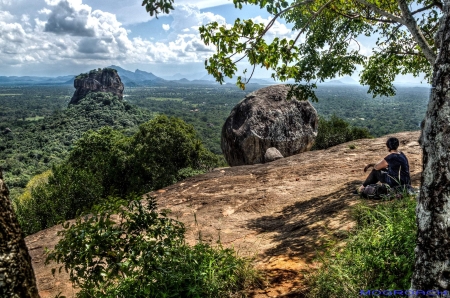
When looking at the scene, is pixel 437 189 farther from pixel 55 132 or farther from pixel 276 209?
pixel 55 132

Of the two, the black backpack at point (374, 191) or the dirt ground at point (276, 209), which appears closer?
the dirt ground at point (276, 209)

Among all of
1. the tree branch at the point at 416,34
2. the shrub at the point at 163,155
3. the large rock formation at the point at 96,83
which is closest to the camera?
the tree branch at the point at 416,34

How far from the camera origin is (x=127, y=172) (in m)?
21.5

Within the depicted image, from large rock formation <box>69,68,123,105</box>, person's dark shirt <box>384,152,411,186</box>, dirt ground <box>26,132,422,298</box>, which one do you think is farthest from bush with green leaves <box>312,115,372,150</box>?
large rock formation <box>69,68,123,105</box>

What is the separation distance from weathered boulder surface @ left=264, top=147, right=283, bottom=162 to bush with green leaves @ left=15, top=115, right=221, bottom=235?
4.97 metres

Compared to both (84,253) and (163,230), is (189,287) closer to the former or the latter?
(163,230)

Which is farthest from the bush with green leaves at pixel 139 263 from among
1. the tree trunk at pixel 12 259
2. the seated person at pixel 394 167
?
the seated person at pixel 394 167

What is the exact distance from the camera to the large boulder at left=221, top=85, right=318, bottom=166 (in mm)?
16125

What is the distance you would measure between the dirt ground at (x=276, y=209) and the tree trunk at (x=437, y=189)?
1.53m

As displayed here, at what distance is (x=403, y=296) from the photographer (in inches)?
102

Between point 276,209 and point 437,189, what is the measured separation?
526cm

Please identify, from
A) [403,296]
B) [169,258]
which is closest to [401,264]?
[403,296]

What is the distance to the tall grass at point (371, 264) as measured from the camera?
287cm

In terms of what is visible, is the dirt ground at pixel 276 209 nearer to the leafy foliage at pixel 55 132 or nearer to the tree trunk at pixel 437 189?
the tree trunk at pixel 437 189
